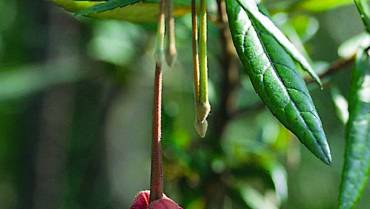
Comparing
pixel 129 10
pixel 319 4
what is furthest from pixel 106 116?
pixel 129 10

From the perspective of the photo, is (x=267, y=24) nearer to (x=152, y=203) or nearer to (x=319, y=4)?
(x=152, y=203)

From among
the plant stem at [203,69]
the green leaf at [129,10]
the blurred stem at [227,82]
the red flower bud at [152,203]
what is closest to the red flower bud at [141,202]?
the red flower bud at [152,203]

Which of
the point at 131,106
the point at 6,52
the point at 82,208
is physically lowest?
the point at 82,208

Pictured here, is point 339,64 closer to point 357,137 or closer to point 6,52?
point 357,137

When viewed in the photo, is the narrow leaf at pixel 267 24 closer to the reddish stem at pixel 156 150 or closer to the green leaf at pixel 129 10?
the reddish stem at pixel 156 150

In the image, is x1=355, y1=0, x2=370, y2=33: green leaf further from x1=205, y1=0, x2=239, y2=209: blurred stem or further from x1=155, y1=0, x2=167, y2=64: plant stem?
x1=205, y1=0, x2=239, y2=209: blurred stem

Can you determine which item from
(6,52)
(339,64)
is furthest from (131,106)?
(339,64)
